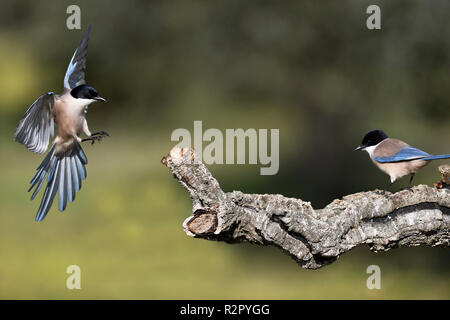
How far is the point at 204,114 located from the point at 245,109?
2.62ft

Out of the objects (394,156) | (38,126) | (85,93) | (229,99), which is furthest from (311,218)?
(229,99)

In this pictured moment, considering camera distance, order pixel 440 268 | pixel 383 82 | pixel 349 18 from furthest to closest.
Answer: pixel 440 268 → pixel 383 82 → pixel 349 18

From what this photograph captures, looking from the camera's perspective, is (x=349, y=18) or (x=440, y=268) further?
(x=440, y=268)

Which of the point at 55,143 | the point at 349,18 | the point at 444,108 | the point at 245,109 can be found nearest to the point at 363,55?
the point at 349,18

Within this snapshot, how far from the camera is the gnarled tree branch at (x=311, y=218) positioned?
11.1 ft

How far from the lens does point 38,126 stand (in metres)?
3.66

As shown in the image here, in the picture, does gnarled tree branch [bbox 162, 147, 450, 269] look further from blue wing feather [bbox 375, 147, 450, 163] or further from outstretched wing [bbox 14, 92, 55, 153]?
outstretched wing [bbox 14, 92, 55, 153]

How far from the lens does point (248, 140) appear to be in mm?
9859

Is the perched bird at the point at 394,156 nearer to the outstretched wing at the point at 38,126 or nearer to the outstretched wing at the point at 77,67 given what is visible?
the outstretched wing at the point at 77,67

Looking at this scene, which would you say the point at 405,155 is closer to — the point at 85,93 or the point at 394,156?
the point at 394,156

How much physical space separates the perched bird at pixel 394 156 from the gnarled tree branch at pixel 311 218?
0.56 feet

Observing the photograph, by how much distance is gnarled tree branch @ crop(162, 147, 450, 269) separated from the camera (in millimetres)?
3387

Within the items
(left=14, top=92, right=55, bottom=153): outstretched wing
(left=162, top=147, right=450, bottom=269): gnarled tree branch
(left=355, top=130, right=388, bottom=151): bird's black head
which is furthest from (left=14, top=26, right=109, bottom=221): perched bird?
(left=355, top=130, right=388, bottom=151): bird's black head

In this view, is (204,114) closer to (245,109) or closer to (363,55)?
(245,109)
